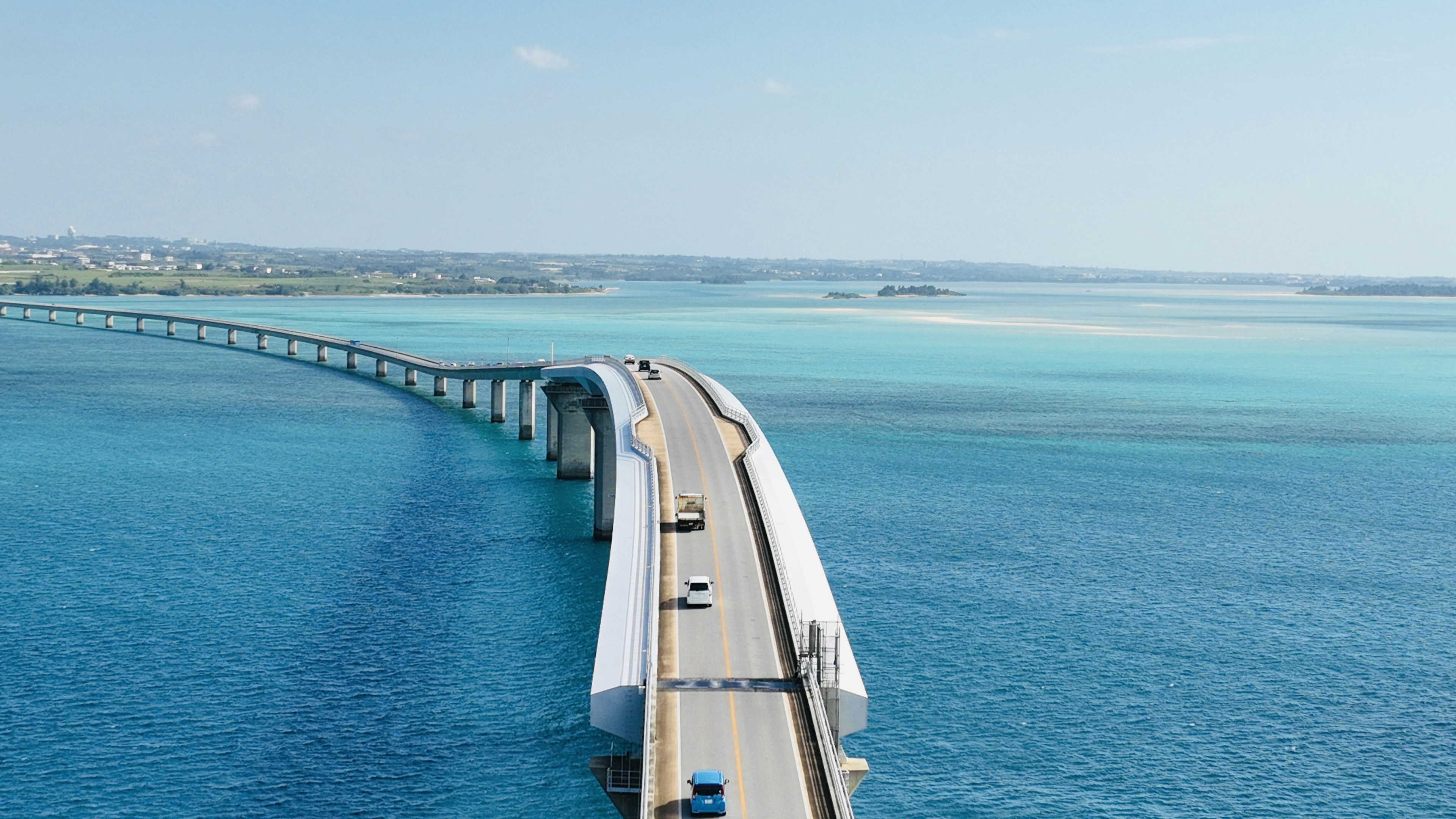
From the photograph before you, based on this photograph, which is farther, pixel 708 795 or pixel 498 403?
pixel 498 403

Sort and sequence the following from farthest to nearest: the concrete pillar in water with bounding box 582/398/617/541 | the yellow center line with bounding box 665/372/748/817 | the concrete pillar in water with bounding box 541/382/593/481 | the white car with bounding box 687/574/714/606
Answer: the concrete pillar in water with bounding box 541/382/593/481 → the concrete pillar in water with bounding box 582/398/617/541 → the white car with bounding box 687/574/714/606 → the yellow center line with bounding box 665/372/748/817

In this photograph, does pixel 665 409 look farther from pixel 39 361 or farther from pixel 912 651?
pixel 39 361

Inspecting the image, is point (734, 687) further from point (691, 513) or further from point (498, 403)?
point (498, 403)

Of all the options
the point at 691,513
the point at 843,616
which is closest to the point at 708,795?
the point at 691,513

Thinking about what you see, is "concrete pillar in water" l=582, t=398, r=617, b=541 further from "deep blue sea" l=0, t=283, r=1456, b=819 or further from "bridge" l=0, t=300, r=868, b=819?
"bridge" l=0, t=300, r=868, b=819

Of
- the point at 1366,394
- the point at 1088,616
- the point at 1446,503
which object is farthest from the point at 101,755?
the point at 1366,394

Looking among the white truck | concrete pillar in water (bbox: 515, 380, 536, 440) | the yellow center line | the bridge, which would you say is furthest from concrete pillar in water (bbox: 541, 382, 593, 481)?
the white truck
